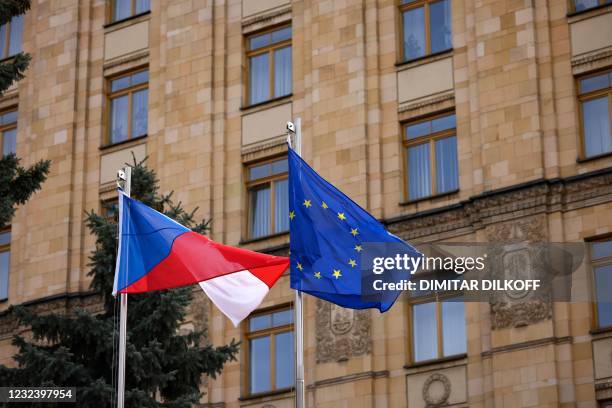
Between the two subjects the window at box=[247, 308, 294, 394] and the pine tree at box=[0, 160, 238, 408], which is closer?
the pine tree at box=[0, 160, 238, 408]

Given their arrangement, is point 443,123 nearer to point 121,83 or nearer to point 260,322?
point 260,322

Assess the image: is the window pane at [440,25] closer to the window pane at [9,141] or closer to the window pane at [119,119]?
the window pane at [119,119]

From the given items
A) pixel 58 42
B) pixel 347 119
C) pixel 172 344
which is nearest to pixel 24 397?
pixel 172 344

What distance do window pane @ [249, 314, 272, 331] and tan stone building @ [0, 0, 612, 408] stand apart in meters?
0.06

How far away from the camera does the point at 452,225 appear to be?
39000 mm

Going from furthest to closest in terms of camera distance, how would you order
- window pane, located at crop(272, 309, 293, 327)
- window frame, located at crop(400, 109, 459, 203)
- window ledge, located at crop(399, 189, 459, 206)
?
window pane, located at crop(272, 309, 293, 327) < window frame, located at crop(400, 109, 459, 203) < window ledge, located at crop(399, 189, 459, 206)

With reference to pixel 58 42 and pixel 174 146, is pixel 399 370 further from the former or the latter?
pixel 58 42

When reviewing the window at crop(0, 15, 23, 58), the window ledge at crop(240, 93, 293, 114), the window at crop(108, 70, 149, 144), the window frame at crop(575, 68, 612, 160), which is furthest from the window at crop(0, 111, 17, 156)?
the window frame at crop(575, 68, 612, 160)

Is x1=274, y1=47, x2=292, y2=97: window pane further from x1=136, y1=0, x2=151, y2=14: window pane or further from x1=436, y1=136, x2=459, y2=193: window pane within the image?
x1=436, y1=136, x2=459, y2=193: window pane

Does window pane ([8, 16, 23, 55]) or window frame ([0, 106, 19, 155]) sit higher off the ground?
window pane ([8, 16, 23, 55])

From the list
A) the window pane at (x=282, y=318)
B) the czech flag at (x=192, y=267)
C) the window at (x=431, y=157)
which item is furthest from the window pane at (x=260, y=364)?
the czech flag at (x=192, y=267)

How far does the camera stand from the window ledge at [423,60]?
40.6m

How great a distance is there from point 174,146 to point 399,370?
32.8 feet

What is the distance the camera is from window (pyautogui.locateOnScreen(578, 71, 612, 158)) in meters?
37.8
